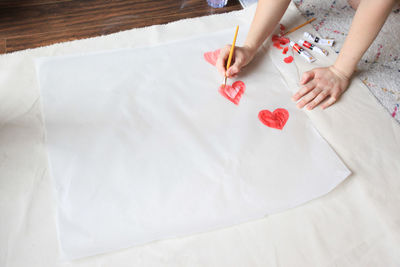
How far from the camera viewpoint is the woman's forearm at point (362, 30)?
2.25 feet

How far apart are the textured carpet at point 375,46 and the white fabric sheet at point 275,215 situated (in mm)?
60

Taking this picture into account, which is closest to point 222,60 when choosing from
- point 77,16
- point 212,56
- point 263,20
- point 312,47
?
point 212,56

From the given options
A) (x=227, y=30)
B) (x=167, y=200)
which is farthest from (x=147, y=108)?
(x=227, y=30)

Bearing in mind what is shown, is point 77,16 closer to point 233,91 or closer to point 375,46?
point 233,91

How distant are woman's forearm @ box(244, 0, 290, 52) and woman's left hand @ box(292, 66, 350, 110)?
0.17 metres

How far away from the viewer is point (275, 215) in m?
0.60

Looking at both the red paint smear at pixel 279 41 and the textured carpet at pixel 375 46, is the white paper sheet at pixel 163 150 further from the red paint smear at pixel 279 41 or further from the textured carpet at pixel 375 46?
the textured carpet at pixel 375 46

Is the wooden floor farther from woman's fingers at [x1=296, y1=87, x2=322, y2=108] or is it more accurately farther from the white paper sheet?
woman's fingers at [x1=296, y1=87, x2=322, y2=108]

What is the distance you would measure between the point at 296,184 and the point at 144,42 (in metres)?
0.58

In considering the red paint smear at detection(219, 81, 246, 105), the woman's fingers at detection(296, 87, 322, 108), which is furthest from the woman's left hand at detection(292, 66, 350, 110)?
the red paint smear at detection(219, 81, 246, 105)

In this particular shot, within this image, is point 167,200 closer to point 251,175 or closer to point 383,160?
point 251,175

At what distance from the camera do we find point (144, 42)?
0.87m

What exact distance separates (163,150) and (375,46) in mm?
734

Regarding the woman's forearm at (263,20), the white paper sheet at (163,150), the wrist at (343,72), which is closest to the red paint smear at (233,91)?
the white paper sheet at (163,150)
